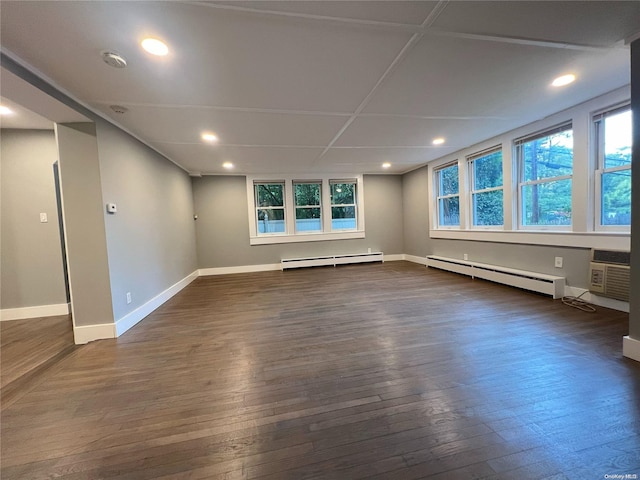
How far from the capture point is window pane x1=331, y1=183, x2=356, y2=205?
6.91m

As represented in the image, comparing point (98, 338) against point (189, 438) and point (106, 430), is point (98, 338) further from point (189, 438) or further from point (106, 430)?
point (189, 438)

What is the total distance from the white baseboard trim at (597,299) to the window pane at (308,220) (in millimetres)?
4856

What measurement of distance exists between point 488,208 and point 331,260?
3.53 metres

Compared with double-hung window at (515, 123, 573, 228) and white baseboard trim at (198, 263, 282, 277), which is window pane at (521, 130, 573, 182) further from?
white baseboard trim at (198, 263, 282, 277)

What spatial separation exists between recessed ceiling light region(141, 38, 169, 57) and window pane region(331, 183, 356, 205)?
207 inches

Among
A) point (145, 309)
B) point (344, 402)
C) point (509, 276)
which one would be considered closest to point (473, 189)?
point (509, 276)

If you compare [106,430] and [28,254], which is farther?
[28,254]

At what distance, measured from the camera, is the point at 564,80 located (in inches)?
98.8

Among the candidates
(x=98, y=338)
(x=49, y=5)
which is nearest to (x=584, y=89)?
(x=49, y=5)

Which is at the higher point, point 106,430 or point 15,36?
point 15,36

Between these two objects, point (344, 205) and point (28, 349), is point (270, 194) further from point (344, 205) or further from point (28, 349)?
point (28, 349)

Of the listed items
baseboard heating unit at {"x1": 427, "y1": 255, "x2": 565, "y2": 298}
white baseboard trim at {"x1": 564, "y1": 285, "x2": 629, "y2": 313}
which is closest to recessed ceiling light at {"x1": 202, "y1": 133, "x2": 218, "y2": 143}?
baseboard heating unit at {"x1": 427, "y1": 255, "x2": 565, "y2": 298}

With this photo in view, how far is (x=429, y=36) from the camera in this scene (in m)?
1.76

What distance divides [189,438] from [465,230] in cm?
530
